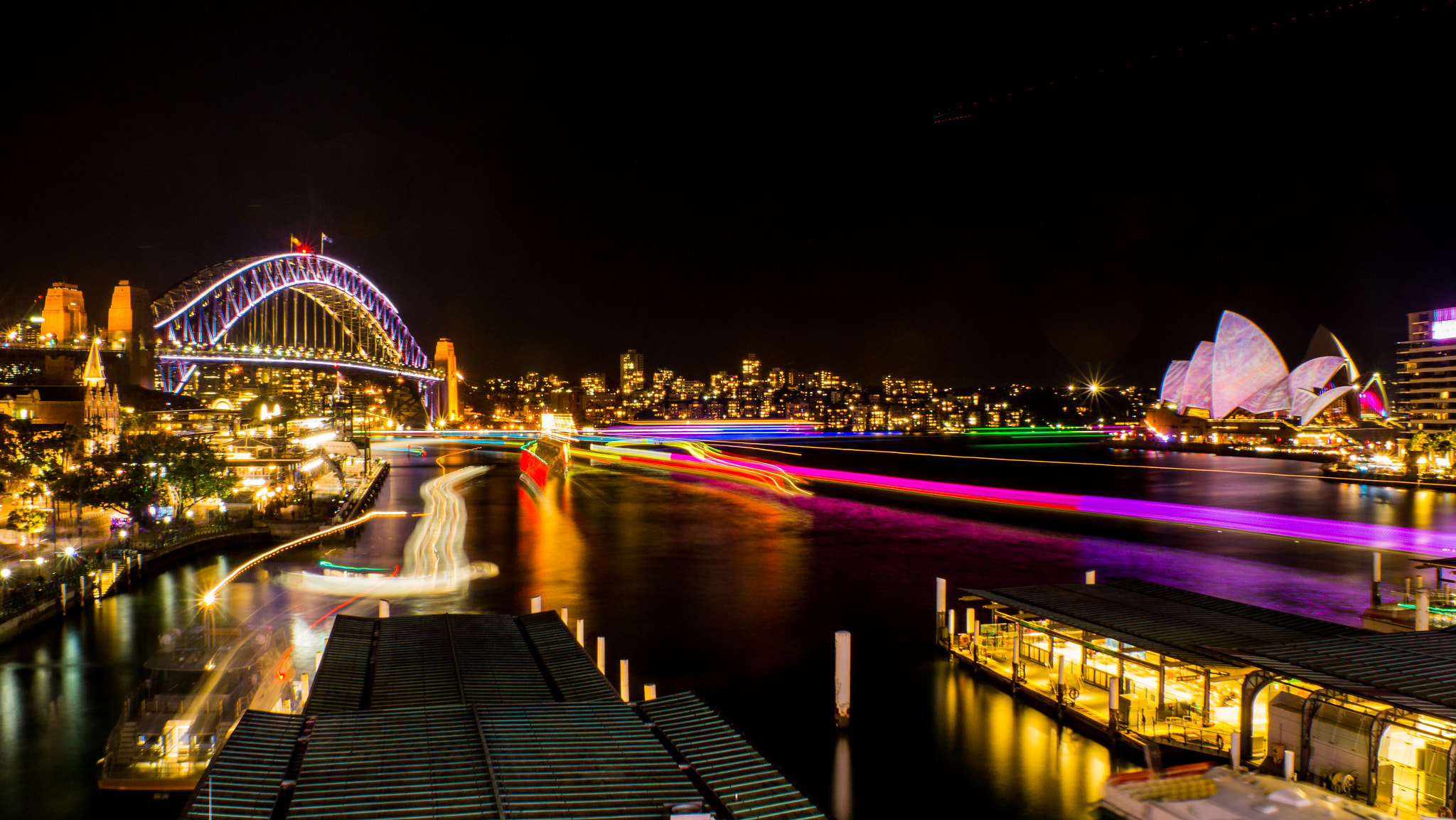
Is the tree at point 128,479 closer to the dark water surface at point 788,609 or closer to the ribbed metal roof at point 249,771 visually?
the dark water surface at point 788,609

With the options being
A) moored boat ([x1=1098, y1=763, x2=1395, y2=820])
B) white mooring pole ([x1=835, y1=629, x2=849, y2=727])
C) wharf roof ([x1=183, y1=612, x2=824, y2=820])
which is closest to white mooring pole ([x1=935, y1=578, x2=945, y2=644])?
white mooring pole ([x1=835, y1=629, x2=849, y2=727])

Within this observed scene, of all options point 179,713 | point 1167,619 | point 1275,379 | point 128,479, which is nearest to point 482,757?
point 179,713

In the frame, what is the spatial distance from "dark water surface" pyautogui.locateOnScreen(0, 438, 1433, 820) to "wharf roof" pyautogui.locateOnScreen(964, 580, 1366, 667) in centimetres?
123

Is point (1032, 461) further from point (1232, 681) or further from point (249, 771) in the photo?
point (249, 771)

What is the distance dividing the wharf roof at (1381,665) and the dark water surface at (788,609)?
226 cm

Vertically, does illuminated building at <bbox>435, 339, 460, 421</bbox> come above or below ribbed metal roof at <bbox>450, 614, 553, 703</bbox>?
above

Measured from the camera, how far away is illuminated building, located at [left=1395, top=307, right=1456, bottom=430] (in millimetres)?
67875

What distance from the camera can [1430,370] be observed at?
230ft

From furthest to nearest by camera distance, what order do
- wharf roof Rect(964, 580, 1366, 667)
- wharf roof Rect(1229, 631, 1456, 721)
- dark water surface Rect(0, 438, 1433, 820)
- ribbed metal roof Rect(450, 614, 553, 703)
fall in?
dark water surface Rect(0, 438, 1433, 820) < wharf roof Rect(964, 580, 1366, 667) < ribbed metal roof Rect(450, 614, 553, 703) < wharf roof Rect(1229, 631, 1456, 721)

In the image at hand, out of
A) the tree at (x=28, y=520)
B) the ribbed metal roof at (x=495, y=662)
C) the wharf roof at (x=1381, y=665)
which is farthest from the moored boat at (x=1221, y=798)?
the tree at (x=28, y=520)

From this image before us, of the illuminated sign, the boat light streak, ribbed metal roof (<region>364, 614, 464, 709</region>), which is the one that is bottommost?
the boat light streak

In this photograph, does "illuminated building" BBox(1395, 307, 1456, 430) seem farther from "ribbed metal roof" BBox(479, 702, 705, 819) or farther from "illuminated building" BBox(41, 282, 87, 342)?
"illuminated building" BBox(41, 282, 87, 342)

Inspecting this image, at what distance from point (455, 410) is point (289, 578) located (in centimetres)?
8283

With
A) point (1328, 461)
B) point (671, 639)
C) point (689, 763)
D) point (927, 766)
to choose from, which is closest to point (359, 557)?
point (671, 639)
